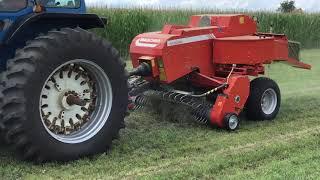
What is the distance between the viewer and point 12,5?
15.3 ft

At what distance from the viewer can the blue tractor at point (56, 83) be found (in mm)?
4227

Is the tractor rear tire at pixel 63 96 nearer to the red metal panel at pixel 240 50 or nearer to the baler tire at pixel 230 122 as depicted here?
the baler tire at pixel 230 122

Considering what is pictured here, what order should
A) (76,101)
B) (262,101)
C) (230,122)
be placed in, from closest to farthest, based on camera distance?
(76,101) < (230,122) < (262,101)

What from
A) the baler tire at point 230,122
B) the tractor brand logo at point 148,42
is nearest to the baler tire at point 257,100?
the baler tire at point 230,122

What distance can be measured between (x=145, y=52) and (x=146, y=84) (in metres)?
0.54

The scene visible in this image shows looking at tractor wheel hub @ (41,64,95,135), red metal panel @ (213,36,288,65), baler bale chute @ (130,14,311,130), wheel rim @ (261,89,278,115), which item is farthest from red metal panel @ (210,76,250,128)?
tractor wheel hub @ (41,64,95,135)

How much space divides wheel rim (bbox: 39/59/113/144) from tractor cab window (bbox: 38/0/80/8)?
60 centimetres

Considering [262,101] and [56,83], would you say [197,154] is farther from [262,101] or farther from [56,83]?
[262,101]

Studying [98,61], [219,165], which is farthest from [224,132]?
[98,61]

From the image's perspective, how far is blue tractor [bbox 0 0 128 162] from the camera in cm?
423

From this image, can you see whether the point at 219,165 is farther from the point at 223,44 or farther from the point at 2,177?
the point at 223,44

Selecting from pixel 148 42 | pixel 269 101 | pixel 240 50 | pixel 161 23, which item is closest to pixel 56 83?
pixel 148 42

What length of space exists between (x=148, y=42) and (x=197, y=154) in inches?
73.3

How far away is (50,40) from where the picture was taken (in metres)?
4.43
